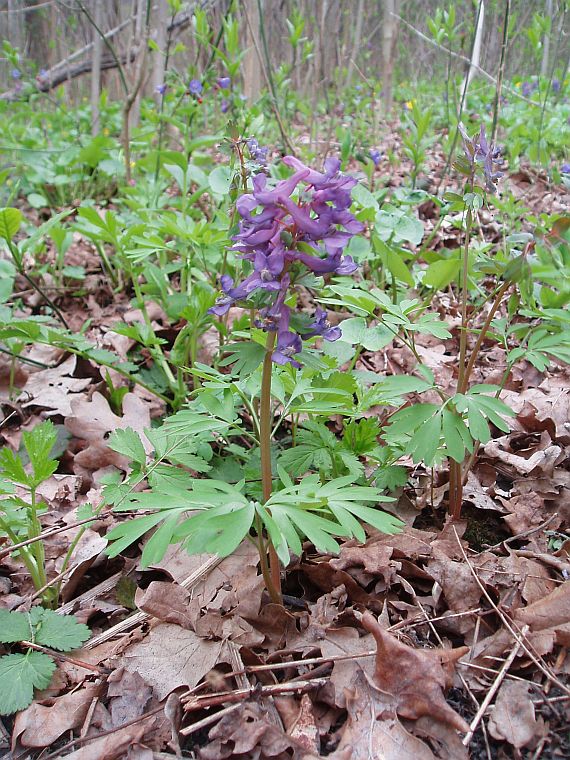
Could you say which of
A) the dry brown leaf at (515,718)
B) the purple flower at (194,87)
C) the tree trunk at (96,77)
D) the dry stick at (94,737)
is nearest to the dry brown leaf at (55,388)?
the dry stick at (94,737)

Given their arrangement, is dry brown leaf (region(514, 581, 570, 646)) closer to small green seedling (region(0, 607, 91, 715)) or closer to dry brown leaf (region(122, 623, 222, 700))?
dry brown leaf (region(122, 623, 222, 700))

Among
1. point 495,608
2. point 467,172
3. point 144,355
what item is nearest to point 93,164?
point 144,355

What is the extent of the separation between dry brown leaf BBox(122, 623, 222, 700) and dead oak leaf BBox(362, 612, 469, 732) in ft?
1.36

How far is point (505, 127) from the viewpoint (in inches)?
293

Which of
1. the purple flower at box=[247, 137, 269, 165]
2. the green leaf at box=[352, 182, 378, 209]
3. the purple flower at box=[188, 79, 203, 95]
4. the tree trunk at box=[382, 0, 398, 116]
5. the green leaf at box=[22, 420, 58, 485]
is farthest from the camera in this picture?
the tree trunk at box=[382, 0, 398, 116]

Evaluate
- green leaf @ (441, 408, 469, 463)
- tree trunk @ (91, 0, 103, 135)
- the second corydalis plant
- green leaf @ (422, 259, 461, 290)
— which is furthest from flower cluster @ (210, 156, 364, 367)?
tree trunk @ (91, 0, 103, 135)

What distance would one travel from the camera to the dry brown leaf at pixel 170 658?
1.39 metres

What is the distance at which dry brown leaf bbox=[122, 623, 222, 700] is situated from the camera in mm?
1394

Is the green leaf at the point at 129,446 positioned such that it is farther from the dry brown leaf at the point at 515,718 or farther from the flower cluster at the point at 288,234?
the dry brown leaf at the point at 515,718

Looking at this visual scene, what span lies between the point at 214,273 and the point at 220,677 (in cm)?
238

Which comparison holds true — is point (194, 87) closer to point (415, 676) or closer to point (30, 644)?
point (30, 644)

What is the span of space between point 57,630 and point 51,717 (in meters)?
0.23

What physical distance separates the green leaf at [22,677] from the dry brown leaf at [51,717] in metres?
0.04

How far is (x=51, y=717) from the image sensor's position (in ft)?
4.50
